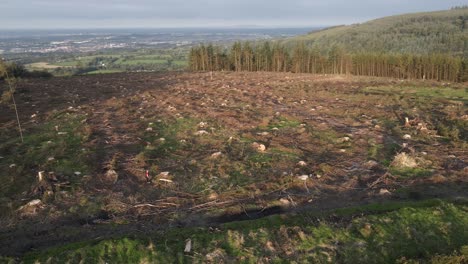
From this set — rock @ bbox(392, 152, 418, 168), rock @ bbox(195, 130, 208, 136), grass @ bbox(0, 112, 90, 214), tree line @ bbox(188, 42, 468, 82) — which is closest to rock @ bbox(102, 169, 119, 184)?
grass @ bbox(0, 112, 90, 214)

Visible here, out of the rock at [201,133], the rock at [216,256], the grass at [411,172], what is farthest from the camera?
the rock at [201,133]

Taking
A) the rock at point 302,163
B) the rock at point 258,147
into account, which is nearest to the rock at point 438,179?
the rock at point 302,163

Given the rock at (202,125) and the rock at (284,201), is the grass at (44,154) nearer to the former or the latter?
the rock at (202,125)

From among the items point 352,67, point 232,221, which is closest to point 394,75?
point 352,67

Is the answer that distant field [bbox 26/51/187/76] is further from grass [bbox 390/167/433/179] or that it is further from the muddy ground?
grass [bbox 390/167/433/179]

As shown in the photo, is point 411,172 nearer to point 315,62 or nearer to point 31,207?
point 31,207
